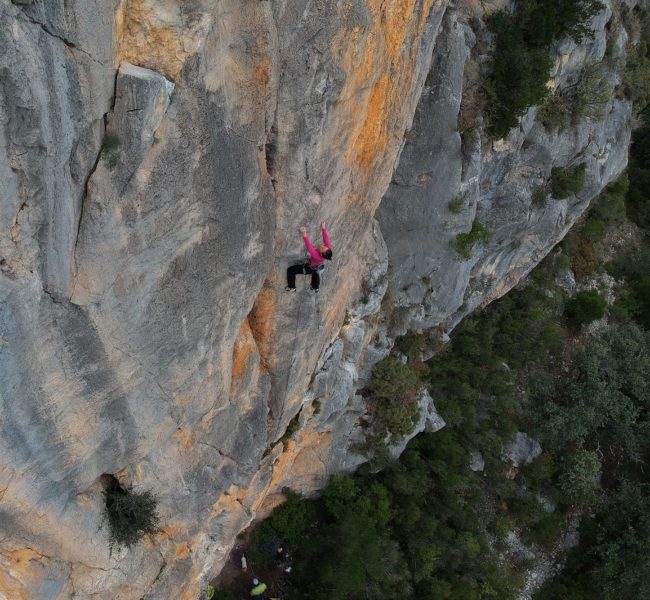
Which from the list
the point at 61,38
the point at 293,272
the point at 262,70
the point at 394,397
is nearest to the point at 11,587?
the point at 293,272

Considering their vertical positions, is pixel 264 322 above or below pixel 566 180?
below

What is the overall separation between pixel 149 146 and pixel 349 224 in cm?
510

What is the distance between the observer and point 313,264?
8648 mm

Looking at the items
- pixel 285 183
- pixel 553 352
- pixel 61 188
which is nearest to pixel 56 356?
pixel 61 188

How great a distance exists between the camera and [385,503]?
15383 millimetres

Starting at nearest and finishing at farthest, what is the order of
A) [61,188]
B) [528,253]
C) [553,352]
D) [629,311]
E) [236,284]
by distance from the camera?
[61,188] → [236,284] → [528,253] → [553,352] → [629,311]

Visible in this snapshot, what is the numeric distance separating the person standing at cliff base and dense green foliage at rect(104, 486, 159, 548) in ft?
14.5

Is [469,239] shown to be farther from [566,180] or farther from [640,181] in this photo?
[640,181]

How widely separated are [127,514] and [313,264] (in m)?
5.22

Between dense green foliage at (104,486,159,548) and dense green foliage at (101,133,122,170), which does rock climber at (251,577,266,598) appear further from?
dense green foliage at (101,133,122,170)

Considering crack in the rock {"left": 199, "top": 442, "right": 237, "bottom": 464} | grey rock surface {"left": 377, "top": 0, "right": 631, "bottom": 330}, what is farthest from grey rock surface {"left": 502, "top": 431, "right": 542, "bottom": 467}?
crack in the rock {"left": 199, "top": 442, "right": 237, "bottom": 464}

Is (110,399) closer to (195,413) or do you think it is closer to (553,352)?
(195,413)

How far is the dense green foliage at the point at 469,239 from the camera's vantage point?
544 inches

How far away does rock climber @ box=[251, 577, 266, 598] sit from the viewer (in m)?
14.1
